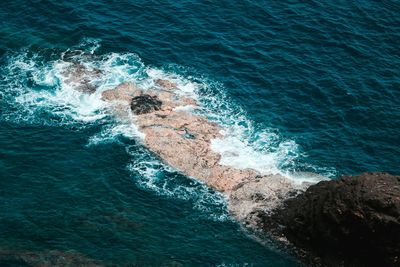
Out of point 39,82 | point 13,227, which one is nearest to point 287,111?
point 39,82

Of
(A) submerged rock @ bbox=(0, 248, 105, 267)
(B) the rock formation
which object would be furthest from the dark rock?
(A) submerged rock @ bbox=(0, 248, 105, 267)

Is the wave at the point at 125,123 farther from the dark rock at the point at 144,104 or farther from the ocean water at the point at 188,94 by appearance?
the dark rock at the point at 144,104

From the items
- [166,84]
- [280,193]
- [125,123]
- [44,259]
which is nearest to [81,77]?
[166,84]

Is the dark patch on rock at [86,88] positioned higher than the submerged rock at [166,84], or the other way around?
the submerged rock at [166,84]

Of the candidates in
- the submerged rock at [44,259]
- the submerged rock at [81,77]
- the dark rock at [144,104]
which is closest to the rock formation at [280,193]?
the dark rock at [144,104]

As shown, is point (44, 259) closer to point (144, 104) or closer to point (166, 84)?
point (144, 104)
